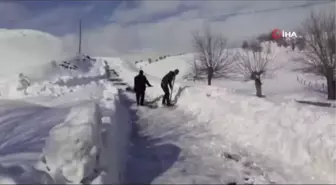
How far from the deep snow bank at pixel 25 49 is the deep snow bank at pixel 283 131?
43.7 meters

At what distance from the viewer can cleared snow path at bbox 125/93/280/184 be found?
605cm

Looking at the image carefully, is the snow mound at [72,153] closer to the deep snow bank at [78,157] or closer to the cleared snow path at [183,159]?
the deep snow bank at [78,157]

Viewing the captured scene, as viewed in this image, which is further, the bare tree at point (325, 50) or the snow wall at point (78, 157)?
the bare tree at point (325, 50)

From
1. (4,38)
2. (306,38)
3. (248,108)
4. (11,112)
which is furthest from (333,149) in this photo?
(4,38)

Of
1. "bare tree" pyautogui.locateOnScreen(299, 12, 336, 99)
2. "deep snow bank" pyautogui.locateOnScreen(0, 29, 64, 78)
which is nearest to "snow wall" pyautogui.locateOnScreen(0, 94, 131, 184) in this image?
"bare tree" pyautogui.locateOnScreen(299, 12, 336, 99)

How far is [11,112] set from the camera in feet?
44.1

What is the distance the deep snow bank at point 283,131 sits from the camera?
649 centimetres

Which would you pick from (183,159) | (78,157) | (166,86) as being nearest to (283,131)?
(183,159)

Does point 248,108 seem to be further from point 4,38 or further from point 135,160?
point 4,38

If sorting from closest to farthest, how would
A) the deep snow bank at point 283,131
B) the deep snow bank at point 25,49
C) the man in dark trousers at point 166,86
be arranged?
the deep snow bank at point 283,131 < the man in dark trousers at point 166,86 < the deep snow bank at point 25,49

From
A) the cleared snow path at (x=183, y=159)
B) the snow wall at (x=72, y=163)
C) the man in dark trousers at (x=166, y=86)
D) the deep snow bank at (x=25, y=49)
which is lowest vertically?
the cleared snow path at (x=183, y=159)

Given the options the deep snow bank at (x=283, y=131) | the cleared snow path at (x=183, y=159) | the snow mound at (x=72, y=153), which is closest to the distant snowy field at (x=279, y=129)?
the deep snow bank at (x=283, y=131)

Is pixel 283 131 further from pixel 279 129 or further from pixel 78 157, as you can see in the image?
pixel 78 157

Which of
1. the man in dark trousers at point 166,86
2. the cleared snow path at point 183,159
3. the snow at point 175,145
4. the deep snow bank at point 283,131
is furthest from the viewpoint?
the man in dark trousers at point 166,86
